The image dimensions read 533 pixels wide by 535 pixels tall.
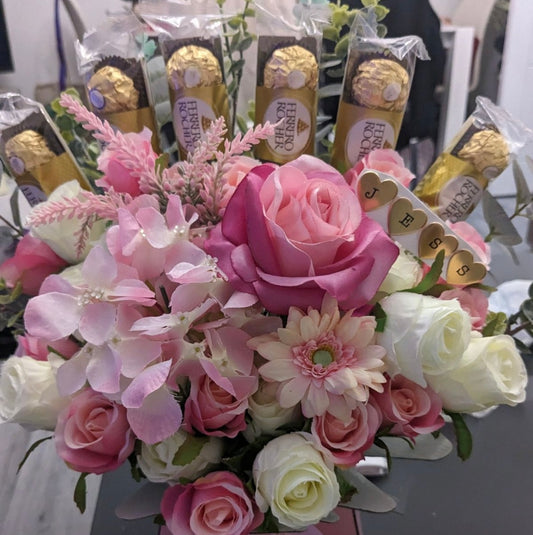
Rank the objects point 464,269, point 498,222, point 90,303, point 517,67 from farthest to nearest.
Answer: point 517,67 < point 498,222 < point 464,269 < point 90,303

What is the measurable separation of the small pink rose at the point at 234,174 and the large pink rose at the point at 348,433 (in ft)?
0.61

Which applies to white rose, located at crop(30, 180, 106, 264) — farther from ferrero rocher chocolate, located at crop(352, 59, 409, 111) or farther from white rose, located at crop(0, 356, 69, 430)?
ferrero rocher chocolate, located at crop(352, 59, 409, 111)

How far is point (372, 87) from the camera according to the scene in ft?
1.81

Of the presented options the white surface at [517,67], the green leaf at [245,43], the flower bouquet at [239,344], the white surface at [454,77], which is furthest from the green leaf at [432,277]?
the white surface at [517,67]

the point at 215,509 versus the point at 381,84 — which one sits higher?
the point at 381,84

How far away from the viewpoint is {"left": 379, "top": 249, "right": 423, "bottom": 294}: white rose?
1.47 ft

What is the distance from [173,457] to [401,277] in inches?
8.8

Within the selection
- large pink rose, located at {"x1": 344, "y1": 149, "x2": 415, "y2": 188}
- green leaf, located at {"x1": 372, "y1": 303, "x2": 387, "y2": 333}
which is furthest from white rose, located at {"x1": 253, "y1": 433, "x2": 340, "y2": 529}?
large pink rose, located at {"x1": 344, "y1": 149, "x2": 415, "y2": 188}

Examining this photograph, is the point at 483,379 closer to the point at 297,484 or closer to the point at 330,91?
the point at 297,484

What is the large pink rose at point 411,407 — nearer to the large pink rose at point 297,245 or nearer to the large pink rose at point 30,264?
the large pink rose at point 297,245

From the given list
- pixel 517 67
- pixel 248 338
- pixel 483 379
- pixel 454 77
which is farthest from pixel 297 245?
pixel 517 67

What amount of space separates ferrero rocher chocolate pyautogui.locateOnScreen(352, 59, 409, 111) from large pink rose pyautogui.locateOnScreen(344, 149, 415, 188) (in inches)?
2.4

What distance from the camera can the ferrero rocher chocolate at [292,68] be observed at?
0.55 metres

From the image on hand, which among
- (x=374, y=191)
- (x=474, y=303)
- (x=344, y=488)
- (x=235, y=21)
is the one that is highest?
(x=235, y=21)
